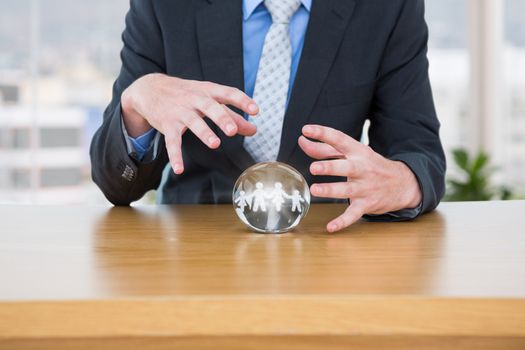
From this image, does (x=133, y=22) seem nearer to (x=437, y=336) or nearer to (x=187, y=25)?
(x=187, y=25)

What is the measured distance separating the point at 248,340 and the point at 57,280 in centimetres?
24

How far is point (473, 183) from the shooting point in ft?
16.7

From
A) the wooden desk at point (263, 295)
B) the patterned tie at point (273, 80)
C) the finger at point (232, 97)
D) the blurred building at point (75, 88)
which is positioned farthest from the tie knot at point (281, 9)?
the blurred building at point (75, 88)

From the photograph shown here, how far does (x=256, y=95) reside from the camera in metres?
1.79

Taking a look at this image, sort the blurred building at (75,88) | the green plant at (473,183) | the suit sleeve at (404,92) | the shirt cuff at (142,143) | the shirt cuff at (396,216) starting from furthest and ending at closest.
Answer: the blurred building at (75,88), the green plant at (473,183), the suit sleeve at (404,92), the shirt cuff at (142,143), the shirt cuff at (396,216)

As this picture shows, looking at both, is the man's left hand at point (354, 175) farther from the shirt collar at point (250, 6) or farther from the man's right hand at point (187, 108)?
the shirt collar at point (250, 6)

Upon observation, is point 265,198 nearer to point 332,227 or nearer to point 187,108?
point 332,227

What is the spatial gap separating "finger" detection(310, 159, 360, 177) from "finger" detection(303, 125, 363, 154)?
2 centimetres

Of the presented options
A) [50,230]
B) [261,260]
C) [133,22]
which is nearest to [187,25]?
[133,22]

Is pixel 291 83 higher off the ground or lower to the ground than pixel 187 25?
lower

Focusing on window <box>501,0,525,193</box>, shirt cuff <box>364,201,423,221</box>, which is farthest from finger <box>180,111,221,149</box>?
window <box>501,0,525,193</box>

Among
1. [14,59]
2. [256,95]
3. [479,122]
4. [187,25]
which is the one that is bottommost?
[479,122]

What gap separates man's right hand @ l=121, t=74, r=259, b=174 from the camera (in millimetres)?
1226

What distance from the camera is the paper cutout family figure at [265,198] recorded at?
113 centimetres
